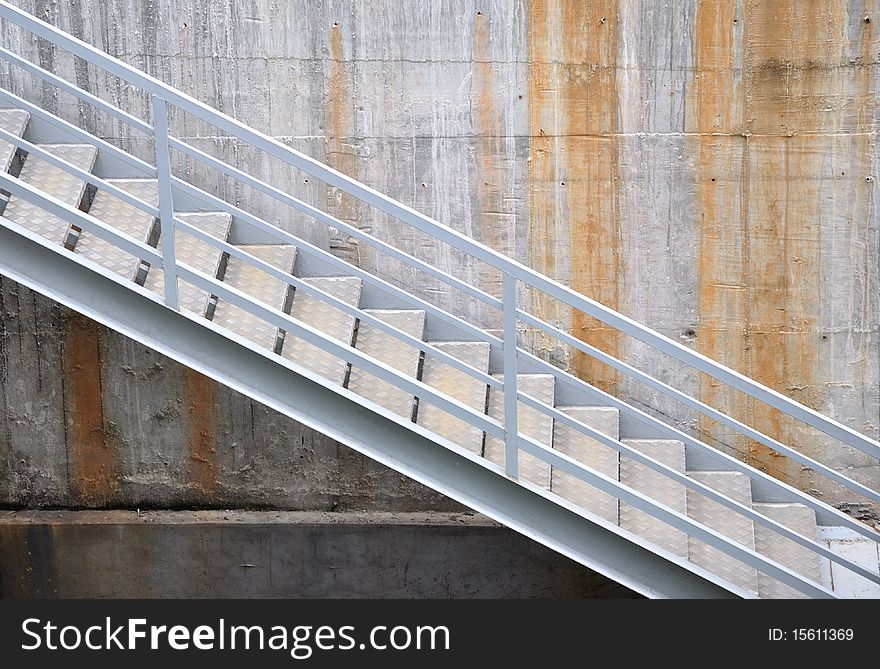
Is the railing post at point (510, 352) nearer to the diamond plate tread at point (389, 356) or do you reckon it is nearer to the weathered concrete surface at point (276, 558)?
the diamond plate tread at point (389, 356)

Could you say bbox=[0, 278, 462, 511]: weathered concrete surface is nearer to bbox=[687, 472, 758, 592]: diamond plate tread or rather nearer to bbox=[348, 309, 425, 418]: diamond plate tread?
bbox=[348, 309, 425, 418]: diamond plate tread

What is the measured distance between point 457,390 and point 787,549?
79.4 inches

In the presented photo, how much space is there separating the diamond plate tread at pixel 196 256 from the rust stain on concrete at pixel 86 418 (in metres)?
1.10

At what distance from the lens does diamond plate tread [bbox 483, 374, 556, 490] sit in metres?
5.24

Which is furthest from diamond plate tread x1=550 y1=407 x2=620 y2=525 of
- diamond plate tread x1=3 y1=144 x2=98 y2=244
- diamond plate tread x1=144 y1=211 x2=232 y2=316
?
diamond plate tread x1=3 y1=144 x2=98 y2=244

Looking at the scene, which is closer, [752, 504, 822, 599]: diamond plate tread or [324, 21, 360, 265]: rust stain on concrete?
[752, 504, 822, 599]: diamond plate tread

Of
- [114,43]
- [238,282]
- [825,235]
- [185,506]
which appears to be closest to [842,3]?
[825,235]

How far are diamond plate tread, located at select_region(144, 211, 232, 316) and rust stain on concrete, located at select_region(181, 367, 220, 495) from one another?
1.04m

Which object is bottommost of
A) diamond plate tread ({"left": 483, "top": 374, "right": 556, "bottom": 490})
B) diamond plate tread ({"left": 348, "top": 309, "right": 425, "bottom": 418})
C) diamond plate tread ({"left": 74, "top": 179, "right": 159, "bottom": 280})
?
diamond plate tread ({"left": 483, "top": 374, "right": 556, "bottom": 490})

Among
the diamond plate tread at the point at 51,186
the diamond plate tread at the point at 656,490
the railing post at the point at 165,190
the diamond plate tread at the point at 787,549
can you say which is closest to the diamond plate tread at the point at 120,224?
the diamond plate tread at the point at 51,186

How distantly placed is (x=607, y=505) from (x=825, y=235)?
218 centimetres

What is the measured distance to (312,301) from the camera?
569 cm

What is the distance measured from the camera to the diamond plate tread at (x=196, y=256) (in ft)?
16.1

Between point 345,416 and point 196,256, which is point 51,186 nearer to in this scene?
point 196,256
